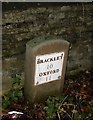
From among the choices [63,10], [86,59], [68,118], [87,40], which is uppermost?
[63,10]

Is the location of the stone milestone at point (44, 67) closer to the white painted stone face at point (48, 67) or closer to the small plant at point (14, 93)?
the white painted stone face at point (48, 67)

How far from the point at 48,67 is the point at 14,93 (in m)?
0.51

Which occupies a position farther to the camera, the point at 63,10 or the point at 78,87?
the point at 78,87

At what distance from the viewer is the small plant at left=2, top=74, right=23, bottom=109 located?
360 cm

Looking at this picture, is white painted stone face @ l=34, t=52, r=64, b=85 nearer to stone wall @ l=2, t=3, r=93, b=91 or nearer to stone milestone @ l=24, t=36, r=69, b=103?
stone milestone @ l=24, t=36, r=69, b=103

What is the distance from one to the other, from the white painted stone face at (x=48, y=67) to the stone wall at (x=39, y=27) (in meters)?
0.30

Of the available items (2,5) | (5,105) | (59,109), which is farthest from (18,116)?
(2,5)

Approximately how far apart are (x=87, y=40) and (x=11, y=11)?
1.25 metres

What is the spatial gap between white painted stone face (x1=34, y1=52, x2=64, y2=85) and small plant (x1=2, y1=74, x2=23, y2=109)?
27 cm

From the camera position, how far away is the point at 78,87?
163 inches

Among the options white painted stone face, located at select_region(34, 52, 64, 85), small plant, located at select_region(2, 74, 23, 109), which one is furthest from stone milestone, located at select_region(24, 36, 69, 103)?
small plant, located at select_region(2, 74, 23, 109)

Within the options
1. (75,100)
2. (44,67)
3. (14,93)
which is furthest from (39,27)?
(75,100)

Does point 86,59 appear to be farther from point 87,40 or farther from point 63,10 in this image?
point 63,10

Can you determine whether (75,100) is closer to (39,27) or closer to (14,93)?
(14,93)
